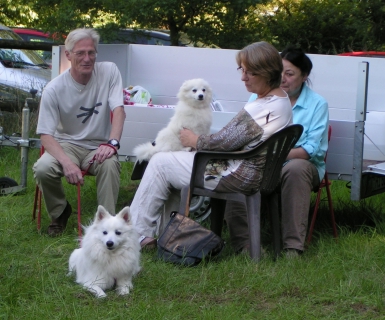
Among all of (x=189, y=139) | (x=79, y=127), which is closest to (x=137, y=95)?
(x=79, y=127)

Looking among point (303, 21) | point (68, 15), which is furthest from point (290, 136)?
point (303, 21)

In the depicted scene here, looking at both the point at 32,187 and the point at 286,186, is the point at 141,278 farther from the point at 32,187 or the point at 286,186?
the point at 32,187

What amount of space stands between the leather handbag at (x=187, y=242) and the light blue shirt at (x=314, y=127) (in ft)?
3.34

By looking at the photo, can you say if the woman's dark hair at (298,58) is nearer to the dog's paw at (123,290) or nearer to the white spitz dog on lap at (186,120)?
the white spitz dog on lap at (186,120)

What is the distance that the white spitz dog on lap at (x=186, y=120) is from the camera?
515cm

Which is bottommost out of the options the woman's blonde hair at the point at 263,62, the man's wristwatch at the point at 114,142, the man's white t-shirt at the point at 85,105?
the man's wristwatch at the point at 114,142

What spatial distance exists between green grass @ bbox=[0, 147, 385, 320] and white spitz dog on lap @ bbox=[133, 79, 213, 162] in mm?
810

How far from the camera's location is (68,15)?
838 centimetres

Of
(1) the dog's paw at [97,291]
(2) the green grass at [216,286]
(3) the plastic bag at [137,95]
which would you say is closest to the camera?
(2) the green grass at [216,286]

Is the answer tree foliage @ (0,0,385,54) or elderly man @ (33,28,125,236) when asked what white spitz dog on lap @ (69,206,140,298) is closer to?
elderly man @ (33,28,125,236)

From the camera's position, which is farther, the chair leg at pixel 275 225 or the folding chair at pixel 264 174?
the chair leg at pixel 275 225

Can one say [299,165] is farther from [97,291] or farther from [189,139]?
[97,291]

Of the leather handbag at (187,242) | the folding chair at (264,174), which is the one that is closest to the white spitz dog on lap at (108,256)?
the leather handbag at (187,242)

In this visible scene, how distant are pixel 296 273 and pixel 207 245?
0.55 metres
